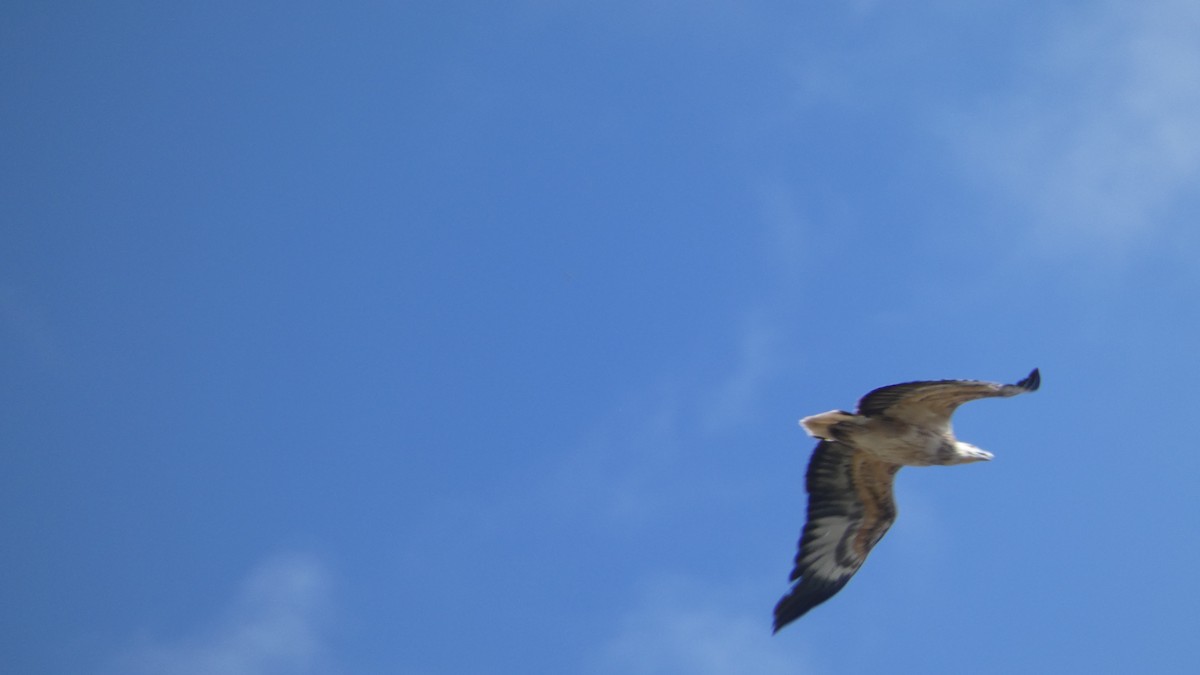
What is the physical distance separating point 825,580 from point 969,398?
3047 mm

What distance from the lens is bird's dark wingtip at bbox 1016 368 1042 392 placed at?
1040 cm

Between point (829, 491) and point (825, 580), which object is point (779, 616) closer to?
point (825, 580)

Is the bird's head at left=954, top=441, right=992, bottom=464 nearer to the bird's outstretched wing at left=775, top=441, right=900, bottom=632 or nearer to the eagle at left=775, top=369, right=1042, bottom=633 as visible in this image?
the eagle at left=775, top=369, right=1042, bottom=633

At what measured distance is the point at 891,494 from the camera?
13.1 m

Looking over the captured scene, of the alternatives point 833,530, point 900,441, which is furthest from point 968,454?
point 833,530

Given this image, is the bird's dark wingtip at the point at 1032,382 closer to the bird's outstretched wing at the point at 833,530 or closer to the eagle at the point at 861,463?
the eagle at the point at 861,463

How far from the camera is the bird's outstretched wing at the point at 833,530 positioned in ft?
Result: 43.0

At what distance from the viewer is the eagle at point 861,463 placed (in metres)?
11.8

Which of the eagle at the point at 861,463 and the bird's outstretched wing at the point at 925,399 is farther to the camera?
the eagle at the point at 861,463

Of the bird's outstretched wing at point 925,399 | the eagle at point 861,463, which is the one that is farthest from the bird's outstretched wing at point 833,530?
the bird's outstretched wing at point 925,399

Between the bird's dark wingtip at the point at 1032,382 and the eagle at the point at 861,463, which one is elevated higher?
the eagle at the point at 861,463

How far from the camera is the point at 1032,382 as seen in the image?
10.4m

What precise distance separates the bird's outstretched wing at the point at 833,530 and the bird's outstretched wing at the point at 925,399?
4.14 ft

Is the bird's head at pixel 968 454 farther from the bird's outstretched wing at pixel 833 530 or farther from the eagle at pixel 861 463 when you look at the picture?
the bird's outstretched wing at pixel 833 530
